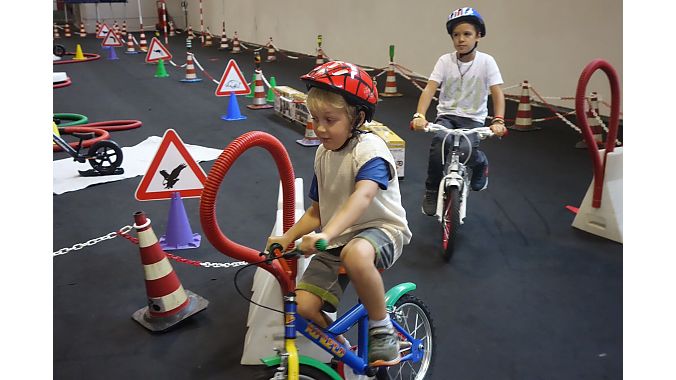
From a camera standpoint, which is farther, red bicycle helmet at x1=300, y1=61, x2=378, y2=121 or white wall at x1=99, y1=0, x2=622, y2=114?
white wall at x1=99, y1=0, x2=622, y2=114

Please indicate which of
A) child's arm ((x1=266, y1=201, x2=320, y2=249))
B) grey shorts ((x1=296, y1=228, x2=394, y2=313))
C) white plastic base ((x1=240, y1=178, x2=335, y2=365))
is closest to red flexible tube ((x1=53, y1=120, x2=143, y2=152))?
white plastic base ((x1=240, y1=178, x2=335, y2=365))

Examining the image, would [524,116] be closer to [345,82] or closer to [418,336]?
[418,336]

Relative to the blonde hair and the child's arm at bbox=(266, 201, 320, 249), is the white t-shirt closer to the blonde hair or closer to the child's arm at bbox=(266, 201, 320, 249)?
the child's arm at bbox=(266, 201, 320, 249)

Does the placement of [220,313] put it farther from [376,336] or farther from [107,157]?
[107,157]

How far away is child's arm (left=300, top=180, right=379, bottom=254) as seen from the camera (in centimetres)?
196

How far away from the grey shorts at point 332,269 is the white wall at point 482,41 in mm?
6492

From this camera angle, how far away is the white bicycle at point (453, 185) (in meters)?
3.88

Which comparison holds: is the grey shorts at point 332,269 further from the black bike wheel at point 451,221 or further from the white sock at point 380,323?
the black bike wheel at point 451,221

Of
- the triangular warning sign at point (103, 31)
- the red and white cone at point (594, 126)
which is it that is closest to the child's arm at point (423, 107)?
the red and white cone at point (594, 126)

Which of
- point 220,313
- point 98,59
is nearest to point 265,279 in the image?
point 220,313

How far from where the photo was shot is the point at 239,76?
9.22 m

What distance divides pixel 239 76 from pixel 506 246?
603 centimetres

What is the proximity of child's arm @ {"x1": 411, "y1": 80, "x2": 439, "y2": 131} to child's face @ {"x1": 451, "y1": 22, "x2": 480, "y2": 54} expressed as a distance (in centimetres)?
34

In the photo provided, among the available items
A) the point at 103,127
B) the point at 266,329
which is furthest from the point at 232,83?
the point at 266,329
